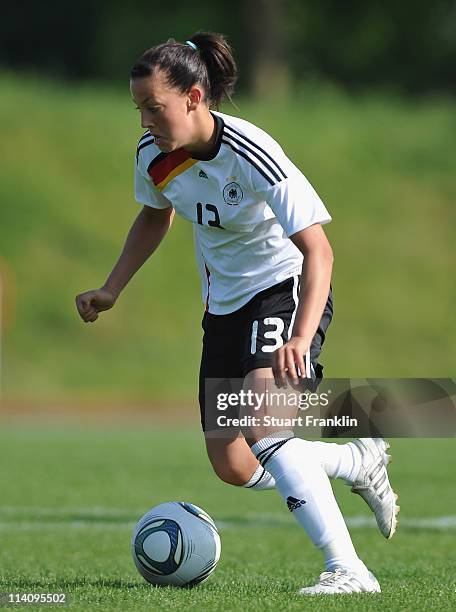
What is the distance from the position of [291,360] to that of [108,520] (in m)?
3.58

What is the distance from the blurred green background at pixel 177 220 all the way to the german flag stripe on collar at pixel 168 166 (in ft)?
46.4

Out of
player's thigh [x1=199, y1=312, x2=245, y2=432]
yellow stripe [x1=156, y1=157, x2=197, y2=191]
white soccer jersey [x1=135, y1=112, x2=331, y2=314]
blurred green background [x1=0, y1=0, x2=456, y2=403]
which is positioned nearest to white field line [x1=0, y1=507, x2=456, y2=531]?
player's thigh [x1=199, y1=312, x2=245, y2=432]

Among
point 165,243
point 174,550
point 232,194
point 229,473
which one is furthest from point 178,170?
point 165,243

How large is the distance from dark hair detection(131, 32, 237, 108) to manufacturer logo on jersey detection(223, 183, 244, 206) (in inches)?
13.5

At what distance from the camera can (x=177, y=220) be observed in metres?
22.6

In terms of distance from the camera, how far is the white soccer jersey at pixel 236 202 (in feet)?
15.1

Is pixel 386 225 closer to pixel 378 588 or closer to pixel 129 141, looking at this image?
pixel 129 141

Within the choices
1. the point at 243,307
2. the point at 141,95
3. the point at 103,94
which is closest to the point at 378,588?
the point at 243,307

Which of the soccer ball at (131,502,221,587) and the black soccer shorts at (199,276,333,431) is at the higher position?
the black soccer shorts at (199,276,333,431)

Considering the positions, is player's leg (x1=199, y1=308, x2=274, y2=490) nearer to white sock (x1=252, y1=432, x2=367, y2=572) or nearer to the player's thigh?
the player's thigh

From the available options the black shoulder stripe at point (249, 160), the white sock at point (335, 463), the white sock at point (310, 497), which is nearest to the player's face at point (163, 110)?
the black shoulder stripe at point (249, 160)

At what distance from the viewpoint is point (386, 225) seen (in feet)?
76.6

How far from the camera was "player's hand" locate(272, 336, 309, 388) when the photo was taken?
428 centimetres

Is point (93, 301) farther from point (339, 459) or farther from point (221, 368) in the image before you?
point (339, 459)
